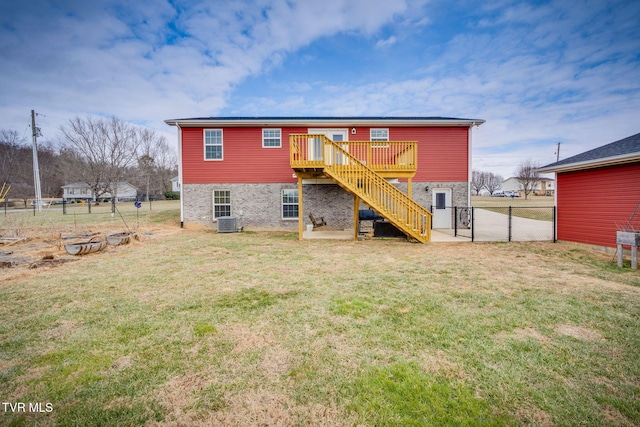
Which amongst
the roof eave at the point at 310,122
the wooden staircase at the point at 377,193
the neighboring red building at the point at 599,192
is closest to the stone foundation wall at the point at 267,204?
the roof eave at the point at 310,122

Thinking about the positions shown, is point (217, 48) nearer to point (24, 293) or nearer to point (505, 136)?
point (24, 293)

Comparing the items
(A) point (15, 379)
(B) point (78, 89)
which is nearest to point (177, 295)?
(A) point (15, 379)

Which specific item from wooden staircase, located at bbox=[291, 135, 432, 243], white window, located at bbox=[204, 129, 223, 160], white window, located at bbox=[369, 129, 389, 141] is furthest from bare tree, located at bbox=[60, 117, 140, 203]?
wooden staircase, located at bbox=[291, 135, 432, 243]

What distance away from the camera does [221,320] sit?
3.68 meters

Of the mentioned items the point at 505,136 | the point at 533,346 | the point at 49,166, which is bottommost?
the point at 533,346

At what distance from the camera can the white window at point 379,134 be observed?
44.8 feet

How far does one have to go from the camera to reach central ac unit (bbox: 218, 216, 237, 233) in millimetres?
12555

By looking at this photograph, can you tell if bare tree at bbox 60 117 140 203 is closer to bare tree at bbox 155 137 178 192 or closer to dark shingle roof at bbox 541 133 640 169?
bare tree at bbox 155 137 178 192

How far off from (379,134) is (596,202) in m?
8.83

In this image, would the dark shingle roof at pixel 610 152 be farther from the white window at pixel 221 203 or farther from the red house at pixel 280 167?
the white window at pixel 221 203

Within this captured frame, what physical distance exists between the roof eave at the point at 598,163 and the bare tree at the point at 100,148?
1603 inches

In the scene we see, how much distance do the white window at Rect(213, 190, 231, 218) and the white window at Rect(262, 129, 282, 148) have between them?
3326 mm

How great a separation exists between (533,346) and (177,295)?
5358 mm

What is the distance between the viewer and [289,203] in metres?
13.7
